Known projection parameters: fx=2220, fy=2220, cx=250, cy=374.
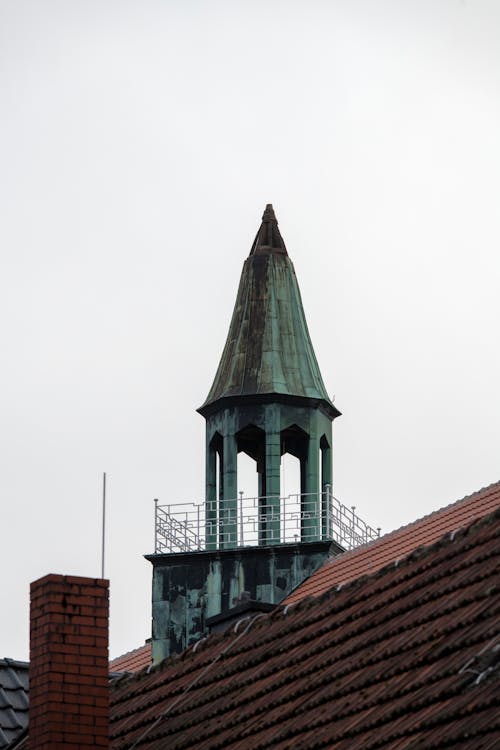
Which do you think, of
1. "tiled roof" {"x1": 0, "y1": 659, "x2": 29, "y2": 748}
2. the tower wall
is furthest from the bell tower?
"tiled roof" {"x1": 0, "y1": 659, "x2": 29, "y2": 748}

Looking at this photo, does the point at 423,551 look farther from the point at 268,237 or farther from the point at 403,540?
the point at 268,237

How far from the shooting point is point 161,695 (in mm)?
21125

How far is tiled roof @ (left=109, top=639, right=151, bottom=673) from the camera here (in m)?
45.6

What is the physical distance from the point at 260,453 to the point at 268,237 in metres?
4.88

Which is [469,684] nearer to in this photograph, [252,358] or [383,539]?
[383,539]

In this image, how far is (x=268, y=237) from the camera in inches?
1976

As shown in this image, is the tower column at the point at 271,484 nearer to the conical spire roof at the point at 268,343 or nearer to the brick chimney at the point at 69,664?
the conical spire roof at the point at 268,343

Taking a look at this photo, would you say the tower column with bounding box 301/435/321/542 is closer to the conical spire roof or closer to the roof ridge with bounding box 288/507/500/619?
the conical spire roof

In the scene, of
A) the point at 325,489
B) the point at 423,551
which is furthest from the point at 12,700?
the point at 325,489

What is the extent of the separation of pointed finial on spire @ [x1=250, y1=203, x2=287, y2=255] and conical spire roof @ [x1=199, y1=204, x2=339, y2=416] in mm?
72

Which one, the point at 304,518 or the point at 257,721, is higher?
the point at 304,518

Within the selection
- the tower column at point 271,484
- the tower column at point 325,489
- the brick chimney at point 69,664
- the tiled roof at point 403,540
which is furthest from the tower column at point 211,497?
the brick chimney at point 69,664

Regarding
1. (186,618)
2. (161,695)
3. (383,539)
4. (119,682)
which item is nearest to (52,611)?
(161,695)

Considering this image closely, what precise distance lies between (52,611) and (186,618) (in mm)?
26497
